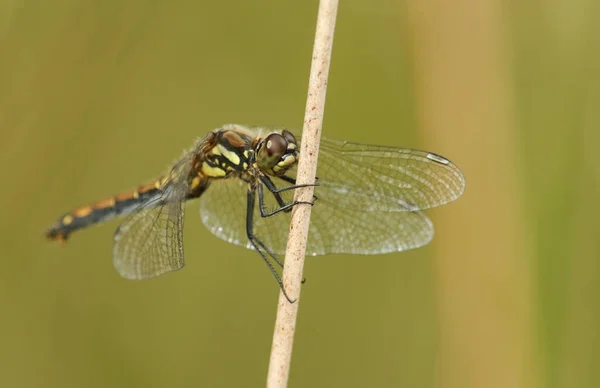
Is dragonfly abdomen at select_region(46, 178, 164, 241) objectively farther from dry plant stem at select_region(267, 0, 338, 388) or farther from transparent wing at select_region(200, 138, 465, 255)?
dry plant stem at select_region(267, 0, 338, 388)

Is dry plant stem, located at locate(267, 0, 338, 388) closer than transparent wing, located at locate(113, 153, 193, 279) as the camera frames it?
Yes

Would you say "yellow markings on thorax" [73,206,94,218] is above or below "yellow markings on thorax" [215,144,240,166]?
below

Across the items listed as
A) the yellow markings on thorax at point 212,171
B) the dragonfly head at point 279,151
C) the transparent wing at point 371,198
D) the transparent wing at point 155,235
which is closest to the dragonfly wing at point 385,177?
the transparent wing at point 371,198

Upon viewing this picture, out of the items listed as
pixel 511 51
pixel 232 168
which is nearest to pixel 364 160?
pixel 232 168

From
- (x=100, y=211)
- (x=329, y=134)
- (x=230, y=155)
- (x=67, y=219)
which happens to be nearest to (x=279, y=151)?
(x=230, y=155)

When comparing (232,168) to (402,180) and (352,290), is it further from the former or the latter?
(352,290)

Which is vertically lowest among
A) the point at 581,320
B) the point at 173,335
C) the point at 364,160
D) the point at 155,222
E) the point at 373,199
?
the point at 173,335

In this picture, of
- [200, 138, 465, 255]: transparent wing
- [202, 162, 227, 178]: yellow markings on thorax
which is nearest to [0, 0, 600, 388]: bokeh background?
[200, 138, 465, 255]: transparent wing
